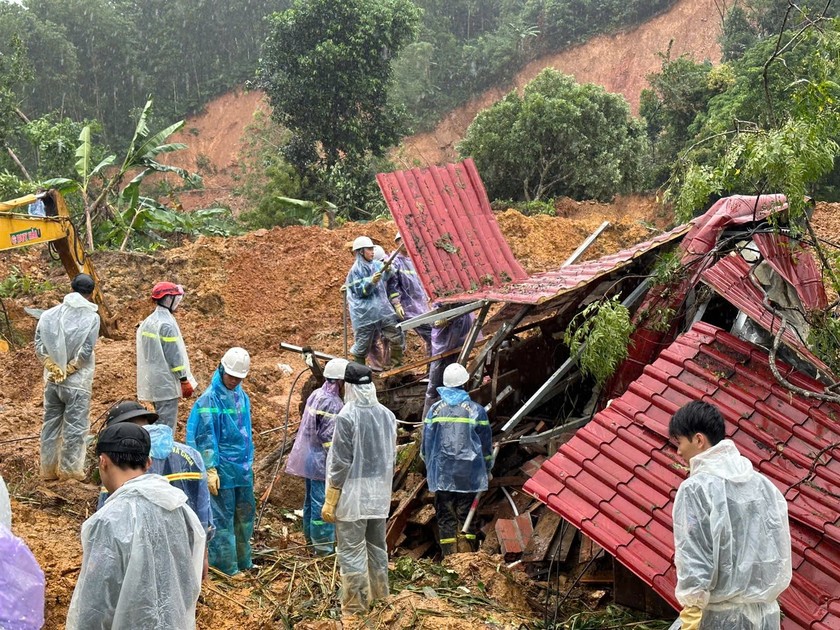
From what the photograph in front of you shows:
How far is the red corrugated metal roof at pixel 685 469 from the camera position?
5.27m

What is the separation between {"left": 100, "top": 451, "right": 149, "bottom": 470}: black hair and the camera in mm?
3705

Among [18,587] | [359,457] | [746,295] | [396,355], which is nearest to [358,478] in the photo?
[359,457]

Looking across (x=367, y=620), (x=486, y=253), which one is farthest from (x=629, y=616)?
(x=486, y=253)

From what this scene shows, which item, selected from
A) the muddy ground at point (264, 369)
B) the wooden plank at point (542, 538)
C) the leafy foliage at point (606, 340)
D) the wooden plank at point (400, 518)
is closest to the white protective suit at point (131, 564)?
the muddy ground at point (264, 369)

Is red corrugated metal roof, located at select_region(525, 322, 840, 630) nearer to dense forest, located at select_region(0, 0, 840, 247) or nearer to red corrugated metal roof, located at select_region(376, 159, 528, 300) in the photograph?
dense forest, located at select_region(0, 0, 840, 247)

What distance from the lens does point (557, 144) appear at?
75.2 ft

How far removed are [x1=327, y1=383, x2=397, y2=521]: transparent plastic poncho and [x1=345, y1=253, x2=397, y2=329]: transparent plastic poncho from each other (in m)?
4.23

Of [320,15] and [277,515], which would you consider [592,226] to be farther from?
[277,515]

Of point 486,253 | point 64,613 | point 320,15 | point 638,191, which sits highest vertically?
point 320,15

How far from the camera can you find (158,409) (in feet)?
26.9

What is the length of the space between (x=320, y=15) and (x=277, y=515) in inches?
758

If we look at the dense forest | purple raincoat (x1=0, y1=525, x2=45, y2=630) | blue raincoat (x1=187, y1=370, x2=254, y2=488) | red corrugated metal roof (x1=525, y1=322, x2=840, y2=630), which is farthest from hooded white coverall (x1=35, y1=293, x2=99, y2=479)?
the dense forest

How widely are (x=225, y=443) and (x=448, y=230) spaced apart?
3744 millimetres

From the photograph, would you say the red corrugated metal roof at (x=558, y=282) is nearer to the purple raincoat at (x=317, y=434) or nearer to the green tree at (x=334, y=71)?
the purple raincoat at (x=317, y=434)
